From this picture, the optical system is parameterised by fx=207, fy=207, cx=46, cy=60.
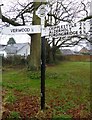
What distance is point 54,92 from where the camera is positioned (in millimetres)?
4809

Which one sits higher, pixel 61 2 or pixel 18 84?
pixel 61 2

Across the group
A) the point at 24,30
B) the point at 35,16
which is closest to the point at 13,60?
the point at 35,16

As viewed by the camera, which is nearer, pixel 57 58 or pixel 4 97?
pixel 4 97

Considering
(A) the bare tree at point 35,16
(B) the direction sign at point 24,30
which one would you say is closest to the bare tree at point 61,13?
(A) the bare tree at point 35,16

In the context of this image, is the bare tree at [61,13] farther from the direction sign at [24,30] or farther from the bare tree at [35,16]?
the direction sign at [24,30]

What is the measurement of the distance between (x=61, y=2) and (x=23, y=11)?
1.44 meters

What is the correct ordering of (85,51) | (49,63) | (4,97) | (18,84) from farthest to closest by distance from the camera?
(49,63) → (18,84) → (85,51) → (4,97)

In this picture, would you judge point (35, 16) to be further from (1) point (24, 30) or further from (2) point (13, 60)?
(1) point (24, 30)

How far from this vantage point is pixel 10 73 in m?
6.70

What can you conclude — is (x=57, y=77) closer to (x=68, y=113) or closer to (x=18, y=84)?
(x=18, y=84)

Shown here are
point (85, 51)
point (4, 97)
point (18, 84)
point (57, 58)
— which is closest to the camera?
point (4, 97)

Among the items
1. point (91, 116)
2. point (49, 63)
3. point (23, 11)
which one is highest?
point (23, 11)

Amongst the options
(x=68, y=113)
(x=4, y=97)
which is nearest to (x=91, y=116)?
(x=68, y=113)

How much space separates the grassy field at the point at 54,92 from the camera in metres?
3.46
